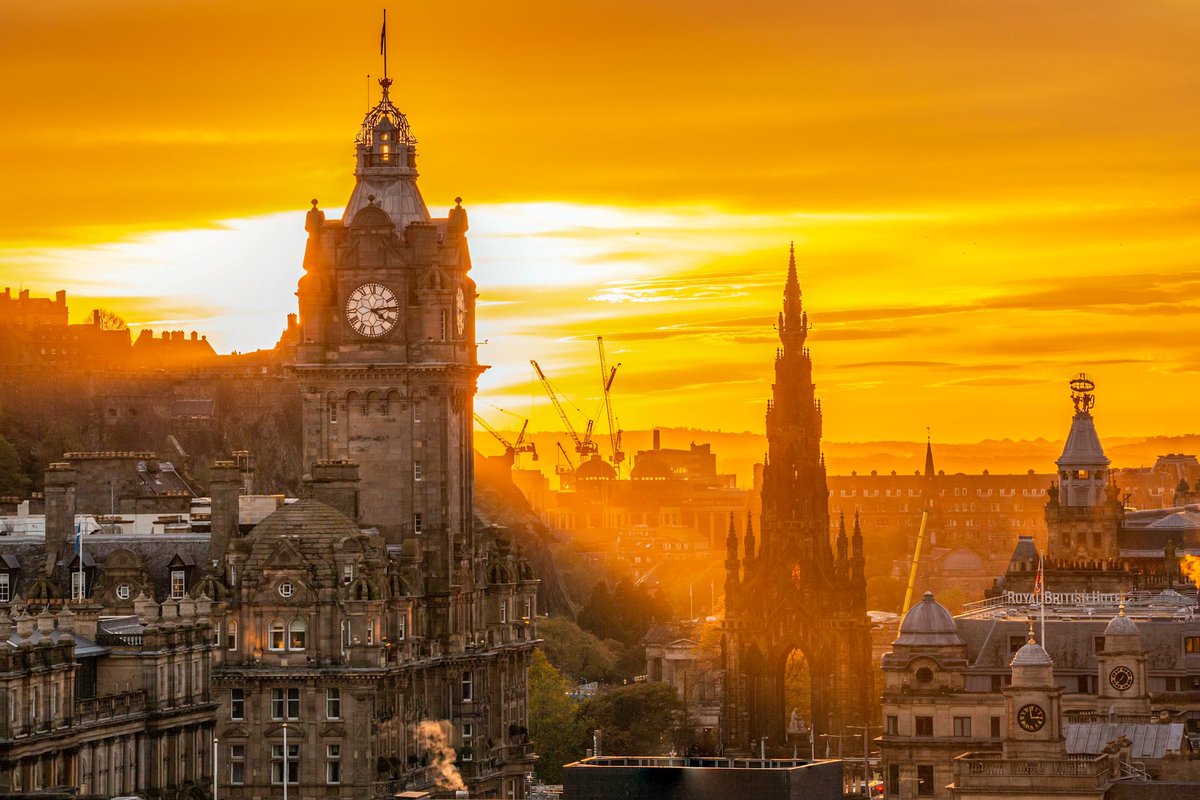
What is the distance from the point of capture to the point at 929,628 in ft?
634

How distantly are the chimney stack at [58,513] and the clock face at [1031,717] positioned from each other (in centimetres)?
5803

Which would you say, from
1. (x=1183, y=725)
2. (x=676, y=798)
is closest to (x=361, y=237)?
(x=1183, y=725)

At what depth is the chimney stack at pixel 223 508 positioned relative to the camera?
19038 cm

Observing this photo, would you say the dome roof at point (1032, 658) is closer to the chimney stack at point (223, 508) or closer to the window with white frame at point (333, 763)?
the window with white frame at point (333, 763)

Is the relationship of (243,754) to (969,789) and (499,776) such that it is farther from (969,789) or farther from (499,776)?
→ (969,789)

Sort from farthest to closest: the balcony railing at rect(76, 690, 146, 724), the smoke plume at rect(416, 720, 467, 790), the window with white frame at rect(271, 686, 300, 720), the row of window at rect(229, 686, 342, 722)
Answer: the smoke plume at rect(416, 720, 467, 790) → the window with white frame at rect(271, 686, 300, 720) → the row of window at rect(229, 686, 342, 722) → the balcony railing at rect(76, 690, 146, 724)

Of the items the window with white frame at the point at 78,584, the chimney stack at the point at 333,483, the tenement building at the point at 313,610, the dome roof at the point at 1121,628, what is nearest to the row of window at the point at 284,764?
the tenement building at the point at 313,610

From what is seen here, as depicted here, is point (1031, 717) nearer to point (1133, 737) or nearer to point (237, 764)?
point (1133, 737)

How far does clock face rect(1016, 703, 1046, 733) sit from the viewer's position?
166375 mm

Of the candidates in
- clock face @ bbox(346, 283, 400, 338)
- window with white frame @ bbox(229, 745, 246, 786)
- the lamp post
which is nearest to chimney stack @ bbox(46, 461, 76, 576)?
clock face @ bbox(346, 283, 400, 338)

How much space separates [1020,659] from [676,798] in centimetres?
4316

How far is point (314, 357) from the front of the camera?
198 m

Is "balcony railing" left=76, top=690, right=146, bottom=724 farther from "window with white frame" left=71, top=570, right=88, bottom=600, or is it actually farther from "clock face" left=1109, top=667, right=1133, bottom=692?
"clock face" left=1109, top=667, right=1133, bottom=692

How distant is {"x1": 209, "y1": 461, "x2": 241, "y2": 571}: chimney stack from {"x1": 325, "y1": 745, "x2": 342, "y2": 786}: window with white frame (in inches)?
553
